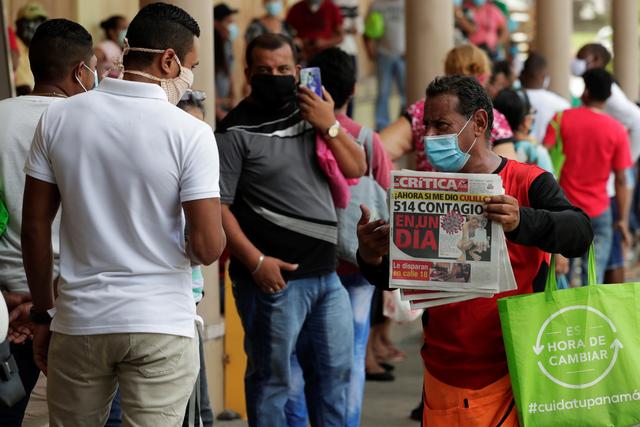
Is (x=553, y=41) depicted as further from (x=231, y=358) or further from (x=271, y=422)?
(x=271, y=422)

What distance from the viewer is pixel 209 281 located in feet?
23.4

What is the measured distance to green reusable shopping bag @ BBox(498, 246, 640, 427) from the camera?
4055mm

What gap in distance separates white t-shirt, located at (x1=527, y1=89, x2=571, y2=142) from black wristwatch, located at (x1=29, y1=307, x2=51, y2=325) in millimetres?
6152

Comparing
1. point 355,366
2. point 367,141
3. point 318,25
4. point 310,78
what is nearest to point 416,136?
point 367,141

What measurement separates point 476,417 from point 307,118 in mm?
1953

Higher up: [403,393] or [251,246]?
[251,246]

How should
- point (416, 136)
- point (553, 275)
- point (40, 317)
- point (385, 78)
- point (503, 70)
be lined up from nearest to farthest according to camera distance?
1. point (553, 275)
2. point (40, 317)
3. point (416, 136)
4. point (503, 70)
5. point (385, 78)

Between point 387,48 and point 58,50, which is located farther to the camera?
point 387,48

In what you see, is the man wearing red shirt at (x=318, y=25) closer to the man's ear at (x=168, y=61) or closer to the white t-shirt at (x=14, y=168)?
the white t-shirt at (x=14, y=168)

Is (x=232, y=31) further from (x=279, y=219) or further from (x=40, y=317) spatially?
(x=40, y=317)

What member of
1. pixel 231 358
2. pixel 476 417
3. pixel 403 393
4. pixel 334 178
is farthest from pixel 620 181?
pixel 476 417

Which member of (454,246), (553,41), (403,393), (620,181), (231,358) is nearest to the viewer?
(454,246)

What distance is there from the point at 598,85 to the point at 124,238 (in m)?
6.53

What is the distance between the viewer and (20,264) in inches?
192
